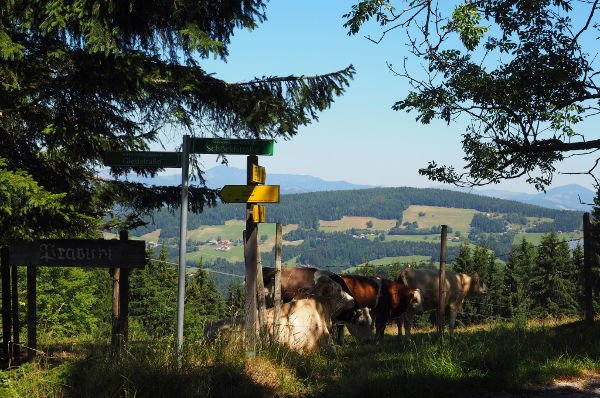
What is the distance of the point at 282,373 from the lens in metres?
8.52

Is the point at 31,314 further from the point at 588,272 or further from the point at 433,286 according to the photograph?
the point at 433,286

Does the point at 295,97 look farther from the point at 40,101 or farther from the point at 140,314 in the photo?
the point at 140,314

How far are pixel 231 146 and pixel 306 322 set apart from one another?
4078 millimetres

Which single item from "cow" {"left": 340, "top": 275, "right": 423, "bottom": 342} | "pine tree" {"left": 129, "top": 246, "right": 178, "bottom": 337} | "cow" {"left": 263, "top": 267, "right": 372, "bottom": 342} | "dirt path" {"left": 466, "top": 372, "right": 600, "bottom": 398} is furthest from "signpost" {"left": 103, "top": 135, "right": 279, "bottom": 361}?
"pine tree" {"left": 129, "top": 246, "right": 178, "bottom": 337}

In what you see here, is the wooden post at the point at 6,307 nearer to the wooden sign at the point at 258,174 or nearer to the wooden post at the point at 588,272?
the wooden sign at the point at 258,174

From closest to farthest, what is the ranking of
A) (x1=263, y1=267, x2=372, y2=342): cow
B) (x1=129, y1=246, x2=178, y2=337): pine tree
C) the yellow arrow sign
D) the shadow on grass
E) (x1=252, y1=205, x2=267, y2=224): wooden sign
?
the shadow on grass
the yellow arrow sign
(x1=252, y1=205, x2=267, y2=224): wooden sign
(x1=263, y1=267, x2=372, y2=342): cow
(x1=129, y1=246, x2=178, y2=337): pine tree

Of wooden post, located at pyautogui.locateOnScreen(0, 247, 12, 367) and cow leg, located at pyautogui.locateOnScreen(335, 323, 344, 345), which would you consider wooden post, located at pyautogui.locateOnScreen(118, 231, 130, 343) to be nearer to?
wooden post, located at pyautogui.locateOnScreen(0, 247, 12, 367)

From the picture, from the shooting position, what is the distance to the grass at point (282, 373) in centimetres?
747

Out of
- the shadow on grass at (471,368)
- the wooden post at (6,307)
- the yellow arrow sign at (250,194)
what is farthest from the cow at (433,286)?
the wooden post at (6,307)

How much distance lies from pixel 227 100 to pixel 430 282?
12.4 metres

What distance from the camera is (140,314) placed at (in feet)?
191

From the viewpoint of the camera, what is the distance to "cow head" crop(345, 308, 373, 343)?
1519cm

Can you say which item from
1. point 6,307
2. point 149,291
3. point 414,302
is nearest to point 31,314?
point 6,307

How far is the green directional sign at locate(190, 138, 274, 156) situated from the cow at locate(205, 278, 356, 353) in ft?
8.99
